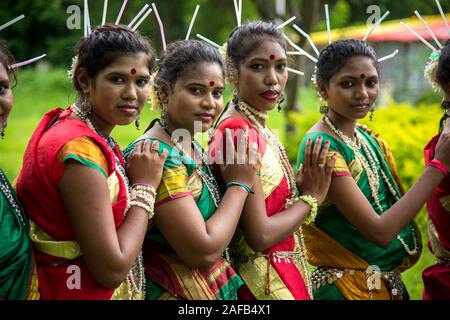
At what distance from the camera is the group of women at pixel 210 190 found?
8.54 ft

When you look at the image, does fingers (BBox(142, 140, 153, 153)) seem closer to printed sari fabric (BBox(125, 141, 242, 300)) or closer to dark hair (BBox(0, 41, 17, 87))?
printed sari fabric (BBox(125, 141, 242, 300))

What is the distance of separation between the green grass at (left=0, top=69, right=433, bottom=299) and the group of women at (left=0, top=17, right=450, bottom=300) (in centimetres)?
43

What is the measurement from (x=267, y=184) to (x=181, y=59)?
694 millimetres

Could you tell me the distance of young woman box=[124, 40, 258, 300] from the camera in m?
2.77

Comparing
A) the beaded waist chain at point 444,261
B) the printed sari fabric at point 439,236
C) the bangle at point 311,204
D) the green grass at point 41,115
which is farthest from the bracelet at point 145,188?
the beaded waist chain at point 444,261

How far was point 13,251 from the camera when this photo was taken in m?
2.54

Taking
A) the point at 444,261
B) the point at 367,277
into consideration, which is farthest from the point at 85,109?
the point at 444,261

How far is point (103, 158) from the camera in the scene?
8.66 ft

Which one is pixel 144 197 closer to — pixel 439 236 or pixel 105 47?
pixel 105 47

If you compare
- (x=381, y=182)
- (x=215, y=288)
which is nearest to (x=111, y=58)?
(x=215, y=288)

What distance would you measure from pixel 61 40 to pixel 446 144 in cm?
Result: 2133
